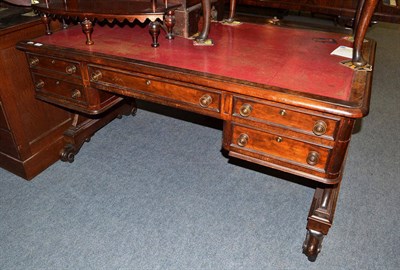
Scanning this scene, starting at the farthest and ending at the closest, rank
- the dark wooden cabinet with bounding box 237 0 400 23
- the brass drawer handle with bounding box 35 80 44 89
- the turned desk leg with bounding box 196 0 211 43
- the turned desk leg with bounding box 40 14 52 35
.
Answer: the dark wooden cabinet with bounding box 237 0 400 23, the brass drawer handle with bounding box 35 80 44 89, the turned desk leg with bounding box 40 14 52 35, the turned desk leg with bounding box 196 0 211 43

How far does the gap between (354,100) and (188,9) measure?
1103 mm

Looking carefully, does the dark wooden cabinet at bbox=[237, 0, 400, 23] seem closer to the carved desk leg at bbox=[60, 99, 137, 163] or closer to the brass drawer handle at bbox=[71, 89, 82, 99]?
the carved desk leg at bbox=[60, 99, 137, 163]

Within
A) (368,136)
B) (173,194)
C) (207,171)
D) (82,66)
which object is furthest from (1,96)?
(368,136)

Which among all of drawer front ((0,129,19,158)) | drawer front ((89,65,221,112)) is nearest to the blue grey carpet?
drawer front ((0,129,19,158))

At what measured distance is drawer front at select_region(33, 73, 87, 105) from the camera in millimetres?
1989

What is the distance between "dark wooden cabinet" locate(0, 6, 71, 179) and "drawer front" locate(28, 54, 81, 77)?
5.8 inches

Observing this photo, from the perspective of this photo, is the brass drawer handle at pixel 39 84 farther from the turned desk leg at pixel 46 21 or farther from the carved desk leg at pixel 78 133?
the carved desk leg at pixel 78 133

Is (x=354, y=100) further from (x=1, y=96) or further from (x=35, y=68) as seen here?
(x=1, y=96)

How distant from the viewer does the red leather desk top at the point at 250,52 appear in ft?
4.97

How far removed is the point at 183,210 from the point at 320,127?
109 centimetres

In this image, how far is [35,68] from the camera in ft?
6.79

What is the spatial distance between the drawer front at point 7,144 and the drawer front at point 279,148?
1.51 m

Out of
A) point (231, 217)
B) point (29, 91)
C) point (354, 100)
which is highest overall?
point (354, 100)

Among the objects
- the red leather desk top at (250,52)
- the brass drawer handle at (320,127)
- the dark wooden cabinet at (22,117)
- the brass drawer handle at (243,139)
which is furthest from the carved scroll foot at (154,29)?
the brass drawer handle at (320,127)
